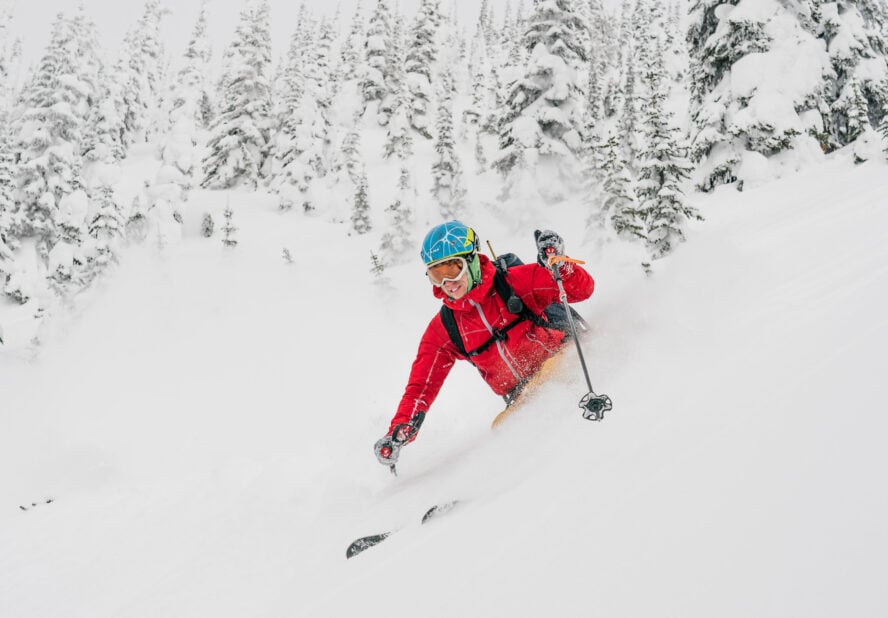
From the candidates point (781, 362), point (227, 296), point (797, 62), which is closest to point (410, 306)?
point (227, 296)

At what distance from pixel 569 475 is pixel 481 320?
230 cm

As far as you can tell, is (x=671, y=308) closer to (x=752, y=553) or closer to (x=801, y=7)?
(x=752, y=553)

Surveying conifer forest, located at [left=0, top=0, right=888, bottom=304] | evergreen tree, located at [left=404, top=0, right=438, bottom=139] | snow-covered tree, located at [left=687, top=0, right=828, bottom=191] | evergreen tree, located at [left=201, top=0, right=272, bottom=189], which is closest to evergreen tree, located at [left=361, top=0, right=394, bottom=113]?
conifer forest, located at [left=0, top=0, right=888, bottom=304]

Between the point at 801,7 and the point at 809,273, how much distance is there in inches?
563

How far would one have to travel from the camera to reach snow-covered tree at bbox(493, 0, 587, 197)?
1941cm

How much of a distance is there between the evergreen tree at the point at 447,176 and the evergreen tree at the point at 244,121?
1547 centimetres

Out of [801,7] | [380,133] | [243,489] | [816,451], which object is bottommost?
[816,451]

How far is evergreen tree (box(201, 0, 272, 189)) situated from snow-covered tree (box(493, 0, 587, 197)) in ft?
66.3

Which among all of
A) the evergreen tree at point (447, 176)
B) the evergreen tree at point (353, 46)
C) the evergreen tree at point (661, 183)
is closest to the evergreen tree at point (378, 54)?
the evergreen tree at point (353, 46)

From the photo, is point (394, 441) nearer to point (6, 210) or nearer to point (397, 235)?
point (397, 235)

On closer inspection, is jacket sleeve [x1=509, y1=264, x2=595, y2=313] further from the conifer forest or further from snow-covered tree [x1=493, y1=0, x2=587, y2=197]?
snow-covered tree [x1=493, y1=0, x2=587, y2=197]

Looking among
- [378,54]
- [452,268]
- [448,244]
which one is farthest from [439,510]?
[378,54]

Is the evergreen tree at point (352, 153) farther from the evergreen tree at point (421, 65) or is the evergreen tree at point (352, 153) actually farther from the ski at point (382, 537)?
the ski at point (382, 537)

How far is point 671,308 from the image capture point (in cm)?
421
